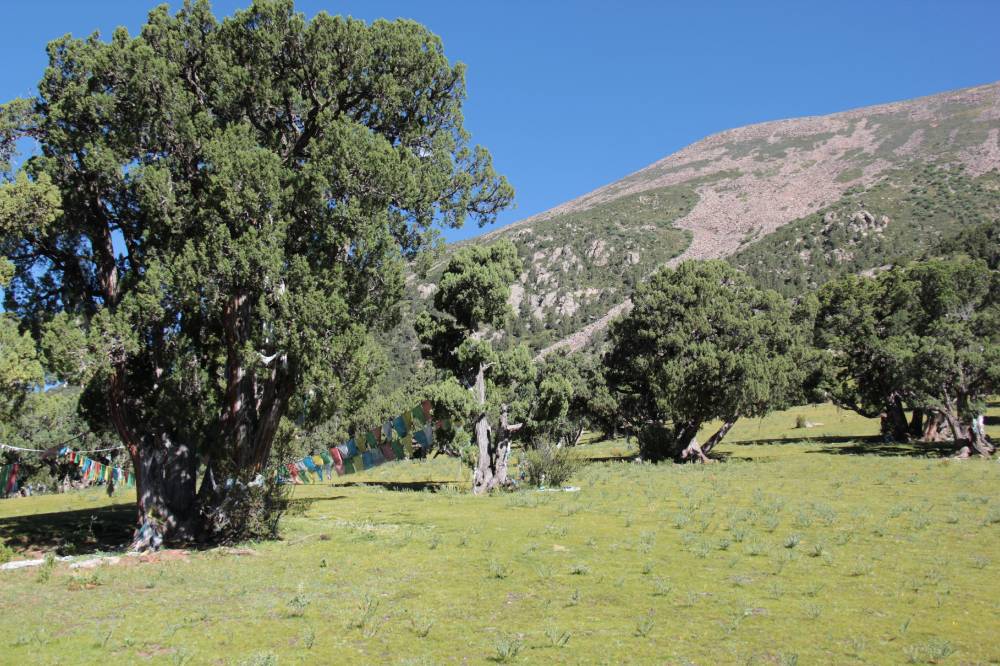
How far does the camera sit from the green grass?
304 inches

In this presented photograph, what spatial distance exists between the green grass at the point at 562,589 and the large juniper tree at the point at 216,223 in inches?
136

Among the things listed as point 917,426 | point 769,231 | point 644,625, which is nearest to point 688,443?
point 917,426

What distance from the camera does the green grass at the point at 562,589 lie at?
7711 mm

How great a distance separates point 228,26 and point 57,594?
12337 mm

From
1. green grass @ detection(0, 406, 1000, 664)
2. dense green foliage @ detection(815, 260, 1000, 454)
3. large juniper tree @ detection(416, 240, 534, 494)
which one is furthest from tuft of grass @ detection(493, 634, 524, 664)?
A: dense green foliage @ detection(815, 260, 1000, 454)

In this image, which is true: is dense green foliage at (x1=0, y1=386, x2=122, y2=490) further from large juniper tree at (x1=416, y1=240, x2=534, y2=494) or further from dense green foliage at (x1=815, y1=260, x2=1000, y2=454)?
dense green foliage at (x1=815, y1=260, x2=1000, y2=454)

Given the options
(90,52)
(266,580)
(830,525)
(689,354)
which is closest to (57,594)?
(266,580)

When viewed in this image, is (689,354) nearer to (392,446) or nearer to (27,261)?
(392,446)

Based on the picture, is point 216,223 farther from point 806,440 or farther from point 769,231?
point 769,231

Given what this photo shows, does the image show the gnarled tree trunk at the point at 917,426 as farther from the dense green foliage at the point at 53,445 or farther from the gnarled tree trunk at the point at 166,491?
the dense green foliage at the point at 53,445

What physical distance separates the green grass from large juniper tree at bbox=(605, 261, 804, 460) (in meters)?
13.1

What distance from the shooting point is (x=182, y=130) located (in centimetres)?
1489

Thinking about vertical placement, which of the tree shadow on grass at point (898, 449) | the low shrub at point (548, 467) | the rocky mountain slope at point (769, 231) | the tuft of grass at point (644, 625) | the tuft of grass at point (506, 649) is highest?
the rocky mountain slope at point (769, 231)

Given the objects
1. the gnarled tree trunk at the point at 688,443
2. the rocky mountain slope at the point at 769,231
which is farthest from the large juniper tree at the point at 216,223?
the rocky mountain slope at the point at 769,231
